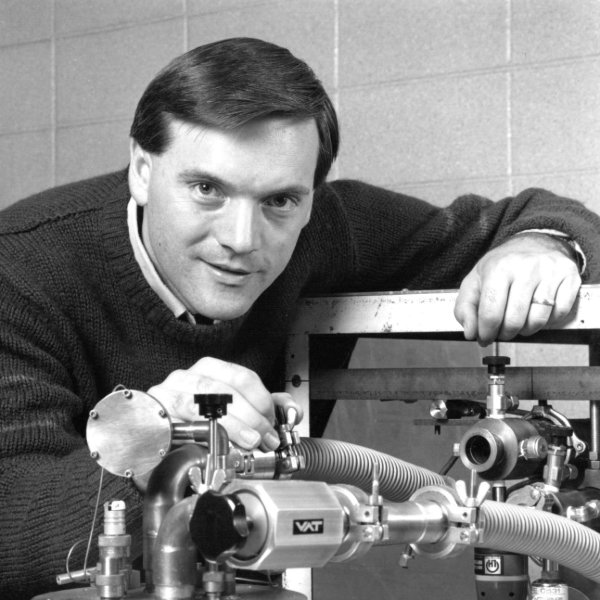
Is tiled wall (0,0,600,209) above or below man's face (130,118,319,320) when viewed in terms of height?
above

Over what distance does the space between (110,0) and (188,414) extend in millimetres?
2173

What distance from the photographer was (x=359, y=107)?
260cm

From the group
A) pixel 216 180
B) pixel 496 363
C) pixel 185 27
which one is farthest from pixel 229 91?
pixel 185 27

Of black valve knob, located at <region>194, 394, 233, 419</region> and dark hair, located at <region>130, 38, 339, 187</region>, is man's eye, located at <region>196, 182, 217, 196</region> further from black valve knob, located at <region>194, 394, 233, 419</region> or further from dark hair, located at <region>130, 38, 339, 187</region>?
black valve knob, located at <region>194, 394, 233, 419</region>

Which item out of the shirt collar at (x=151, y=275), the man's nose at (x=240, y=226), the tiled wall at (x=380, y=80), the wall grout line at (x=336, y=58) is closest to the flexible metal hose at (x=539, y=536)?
the man's nose at (x=240, y=226)

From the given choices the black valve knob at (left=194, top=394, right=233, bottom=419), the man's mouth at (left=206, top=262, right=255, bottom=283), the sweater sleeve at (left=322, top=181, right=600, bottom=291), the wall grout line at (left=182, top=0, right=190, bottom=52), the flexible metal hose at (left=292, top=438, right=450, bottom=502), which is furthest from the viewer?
the wall grout line at (left=182, top=0, right=190, bottom=52)

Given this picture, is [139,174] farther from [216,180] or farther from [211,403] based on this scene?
[211,403]

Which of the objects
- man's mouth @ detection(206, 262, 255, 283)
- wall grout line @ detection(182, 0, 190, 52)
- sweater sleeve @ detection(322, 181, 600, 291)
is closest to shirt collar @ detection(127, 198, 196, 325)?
man's mouth @ detection(206, 262, 255, 283)

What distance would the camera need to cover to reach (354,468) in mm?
1100

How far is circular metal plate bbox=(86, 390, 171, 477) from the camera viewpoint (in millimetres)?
816

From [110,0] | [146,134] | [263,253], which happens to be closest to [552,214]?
[263,253]

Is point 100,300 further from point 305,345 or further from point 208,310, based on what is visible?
point 305,345

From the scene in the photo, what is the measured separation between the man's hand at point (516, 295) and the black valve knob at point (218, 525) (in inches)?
24.3

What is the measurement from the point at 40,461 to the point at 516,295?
1.80 ft
